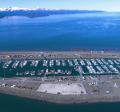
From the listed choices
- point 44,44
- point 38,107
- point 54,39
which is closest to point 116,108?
point 38,107

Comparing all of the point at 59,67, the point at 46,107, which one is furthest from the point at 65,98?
the point at 59,67

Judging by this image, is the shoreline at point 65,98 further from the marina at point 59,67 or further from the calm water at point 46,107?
the marina at point 59,67

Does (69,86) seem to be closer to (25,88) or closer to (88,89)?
(88,89)

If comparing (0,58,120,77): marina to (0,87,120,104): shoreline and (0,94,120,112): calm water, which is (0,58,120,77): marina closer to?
(0,87,120,104): shoreline

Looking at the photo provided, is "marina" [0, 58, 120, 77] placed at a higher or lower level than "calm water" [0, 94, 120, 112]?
lower

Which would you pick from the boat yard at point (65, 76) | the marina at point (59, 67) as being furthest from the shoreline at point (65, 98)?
the marina at point (59, 67)

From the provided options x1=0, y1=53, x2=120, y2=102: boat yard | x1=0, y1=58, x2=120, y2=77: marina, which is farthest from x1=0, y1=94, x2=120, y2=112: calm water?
x1=0, y1=58, x2=120, y2=77: marina

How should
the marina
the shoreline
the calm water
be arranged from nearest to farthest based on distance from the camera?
the calm water → the shoreline → the marina

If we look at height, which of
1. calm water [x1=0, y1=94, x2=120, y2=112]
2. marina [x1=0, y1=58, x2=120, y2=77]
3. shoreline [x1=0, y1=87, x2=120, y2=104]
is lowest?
marina [x1=0, y1=58, x2=120, y2=77]
